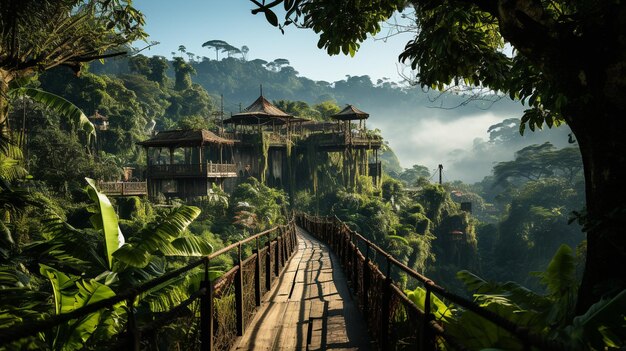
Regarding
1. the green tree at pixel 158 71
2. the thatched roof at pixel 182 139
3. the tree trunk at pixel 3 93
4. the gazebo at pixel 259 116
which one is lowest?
the tree trunk at pixel 3 93

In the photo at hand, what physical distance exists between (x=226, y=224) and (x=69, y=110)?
19.4 metres

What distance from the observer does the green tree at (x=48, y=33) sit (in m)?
8.47

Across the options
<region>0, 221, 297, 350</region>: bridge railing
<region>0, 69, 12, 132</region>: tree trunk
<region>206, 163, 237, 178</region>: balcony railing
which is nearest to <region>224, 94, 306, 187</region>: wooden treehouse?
<region>206, 163, 237, 178</region>: balcony railing

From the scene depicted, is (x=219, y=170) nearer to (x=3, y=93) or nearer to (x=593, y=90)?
(x=3, y=93)

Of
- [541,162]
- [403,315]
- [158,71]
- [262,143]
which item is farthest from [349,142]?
[158,71]

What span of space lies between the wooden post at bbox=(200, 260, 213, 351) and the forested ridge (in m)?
0.32

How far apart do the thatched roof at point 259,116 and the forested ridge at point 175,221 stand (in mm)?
5861

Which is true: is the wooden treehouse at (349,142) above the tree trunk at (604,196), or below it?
above

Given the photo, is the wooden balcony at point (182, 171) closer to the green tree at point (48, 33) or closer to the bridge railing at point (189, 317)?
the green tree at point (48, 33)

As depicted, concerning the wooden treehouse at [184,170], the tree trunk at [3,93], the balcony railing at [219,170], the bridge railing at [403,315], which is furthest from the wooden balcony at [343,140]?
the tree trunk at [3,93]

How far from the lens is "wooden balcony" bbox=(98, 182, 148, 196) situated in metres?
28.0

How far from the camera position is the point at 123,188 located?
29016mm

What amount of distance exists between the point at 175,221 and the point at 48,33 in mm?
6211

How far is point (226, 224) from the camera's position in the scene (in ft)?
103
